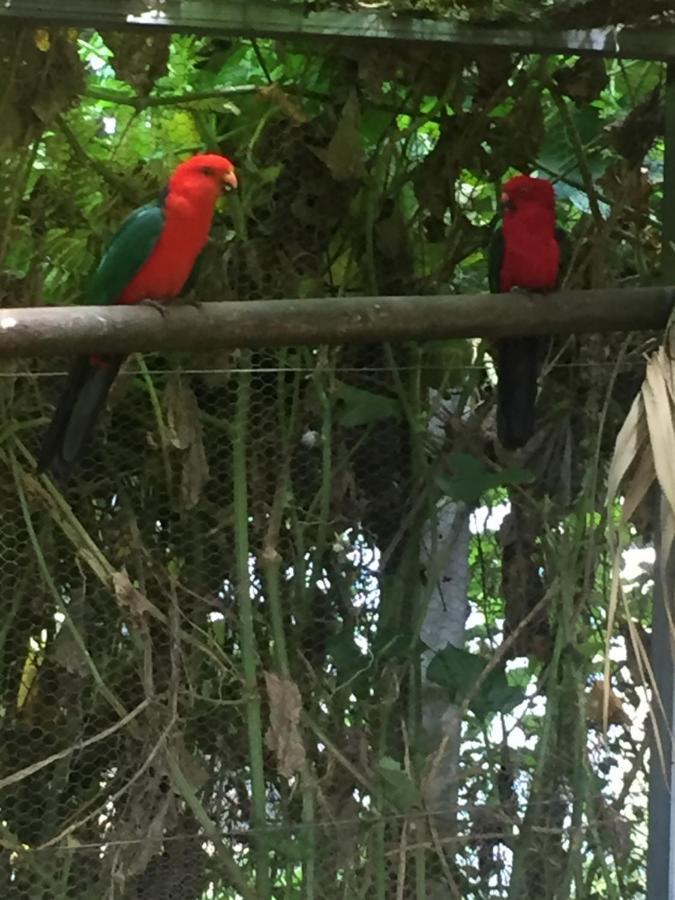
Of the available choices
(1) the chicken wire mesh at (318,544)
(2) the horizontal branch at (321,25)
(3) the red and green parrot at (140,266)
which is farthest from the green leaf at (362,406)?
(2) the horizontal branch at (321,25)

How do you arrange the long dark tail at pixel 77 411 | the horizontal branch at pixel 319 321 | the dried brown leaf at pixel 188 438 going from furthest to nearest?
the dried brown leaf at pixel 188 438, the long dark tail at pixel 77 411, the horizontal branch at pixel 319 321

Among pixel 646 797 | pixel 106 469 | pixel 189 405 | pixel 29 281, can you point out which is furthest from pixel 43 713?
pixel 646 797

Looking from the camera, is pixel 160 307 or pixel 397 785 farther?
pixel 397 785

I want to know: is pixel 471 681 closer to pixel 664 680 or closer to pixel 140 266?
pixel 664 680

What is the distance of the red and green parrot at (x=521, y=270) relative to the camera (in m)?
1.27

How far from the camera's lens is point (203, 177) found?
4.06ft

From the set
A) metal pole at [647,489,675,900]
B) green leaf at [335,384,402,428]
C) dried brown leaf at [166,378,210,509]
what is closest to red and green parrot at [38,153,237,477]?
dried brown leaf at [166,378,210,509]

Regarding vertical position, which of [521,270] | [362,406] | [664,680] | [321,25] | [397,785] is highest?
[321,25]

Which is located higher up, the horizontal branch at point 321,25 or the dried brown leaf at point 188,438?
the horizontal branch at point 321,25

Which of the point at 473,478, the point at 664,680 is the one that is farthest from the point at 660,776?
the point at 473,478

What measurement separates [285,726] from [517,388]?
0.49 m

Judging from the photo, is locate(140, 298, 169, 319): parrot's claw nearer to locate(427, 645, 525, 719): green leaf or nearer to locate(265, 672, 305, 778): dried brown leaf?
locate(265, 672, 305, 778): dried brown leaf

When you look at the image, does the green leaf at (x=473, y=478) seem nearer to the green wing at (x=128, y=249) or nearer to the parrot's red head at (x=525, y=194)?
the parrot's red head at (x=525, y=194)

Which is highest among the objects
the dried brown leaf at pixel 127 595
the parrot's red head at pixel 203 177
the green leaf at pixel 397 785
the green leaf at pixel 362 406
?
the parrot's red head at pixel 203 177
